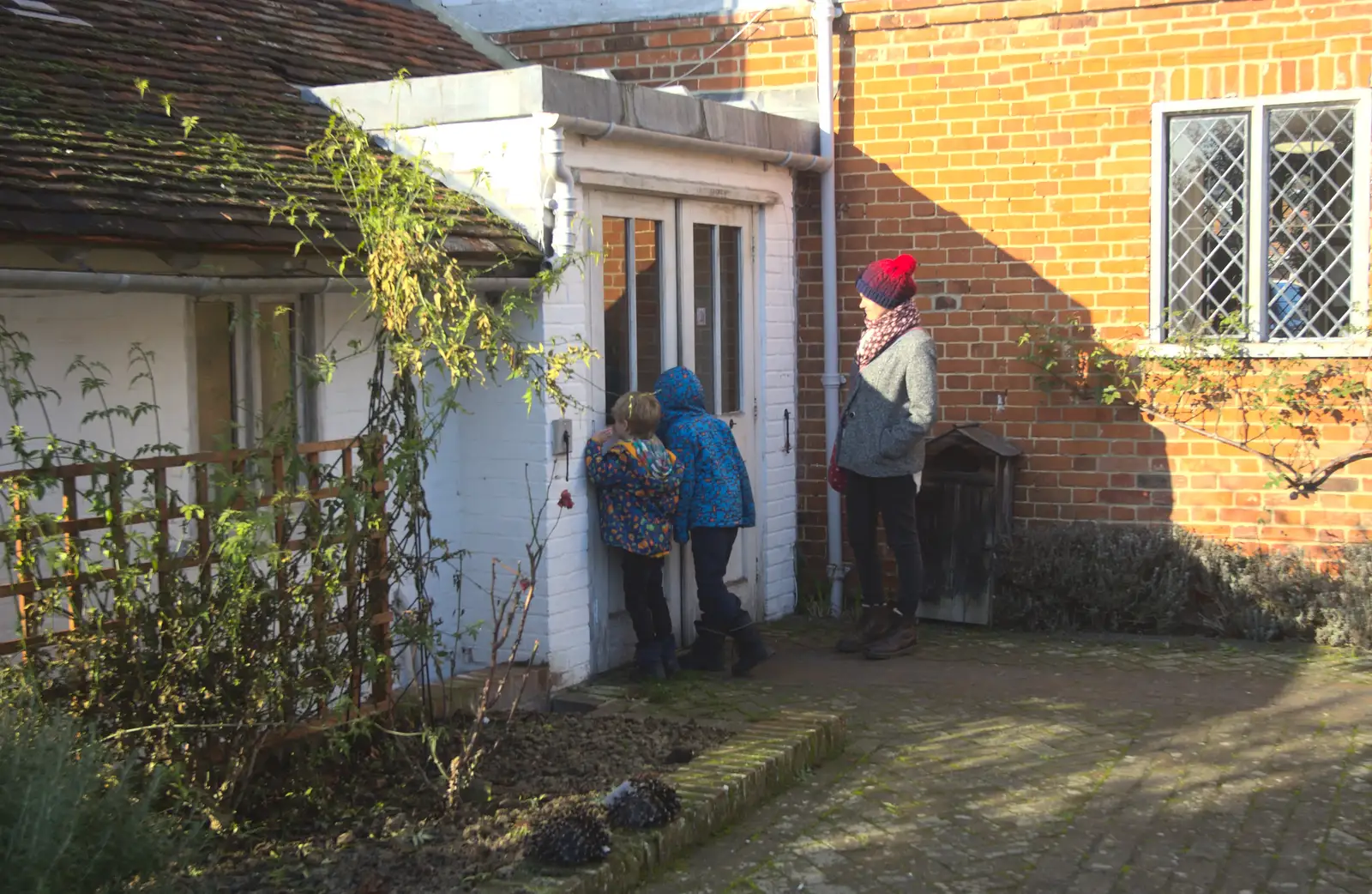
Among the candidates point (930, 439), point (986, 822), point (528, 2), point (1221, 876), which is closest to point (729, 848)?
point (986, 822)

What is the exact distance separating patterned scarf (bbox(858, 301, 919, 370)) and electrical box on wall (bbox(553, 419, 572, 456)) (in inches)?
68.2

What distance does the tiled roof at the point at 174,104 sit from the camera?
528 cm

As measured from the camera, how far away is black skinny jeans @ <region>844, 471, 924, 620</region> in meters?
7.93

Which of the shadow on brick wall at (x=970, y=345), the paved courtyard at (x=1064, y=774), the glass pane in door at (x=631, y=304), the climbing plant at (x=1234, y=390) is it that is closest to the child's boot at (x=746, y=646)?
the paved courtyard at (x=1064, y=774)

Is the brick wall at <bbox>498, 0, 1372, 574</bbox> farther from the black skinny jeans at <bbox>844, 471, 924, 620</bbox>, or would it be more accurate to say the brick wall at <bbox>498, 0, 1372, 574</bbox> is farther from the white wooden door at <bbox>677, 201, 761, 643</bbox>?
the black skinny jeans at <bbox>844, 471, 924, 620</bbox>

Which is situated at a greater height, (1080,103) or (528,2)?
(528,2)

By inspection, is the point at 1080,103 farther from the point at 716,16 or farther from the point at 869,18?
the point at 716,16

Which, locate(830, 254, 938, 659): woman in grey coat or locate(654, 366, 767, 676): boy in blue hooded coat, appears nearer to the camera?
locate(654, 366, 767, 676): boy in blue hooded coat

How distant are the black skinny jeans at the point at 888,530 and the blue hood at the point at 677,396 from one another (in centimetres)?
105

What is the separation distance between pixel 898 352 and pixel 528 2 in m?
4.10

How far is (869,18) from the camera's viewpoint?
29.8 feet

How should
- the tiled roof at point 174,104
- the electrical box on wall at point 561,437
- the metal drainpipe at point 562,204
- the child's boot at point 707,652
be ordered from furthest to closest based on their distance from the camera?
1. the child's boot at point 707,652
2. the electrical box on wall at point 561,437
3. the metal drainpipe at point 562,204
4. the tiled roof at point 174,104

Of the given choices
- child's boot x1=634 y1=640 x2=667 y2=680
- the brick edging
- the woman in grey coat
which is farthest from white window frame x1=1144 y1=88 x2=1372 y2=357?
the brick edging

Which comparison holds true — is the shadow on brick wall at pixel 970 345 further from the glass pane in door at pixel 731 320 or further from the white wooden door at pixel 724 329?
the glass pane in door at pixel 731 320
